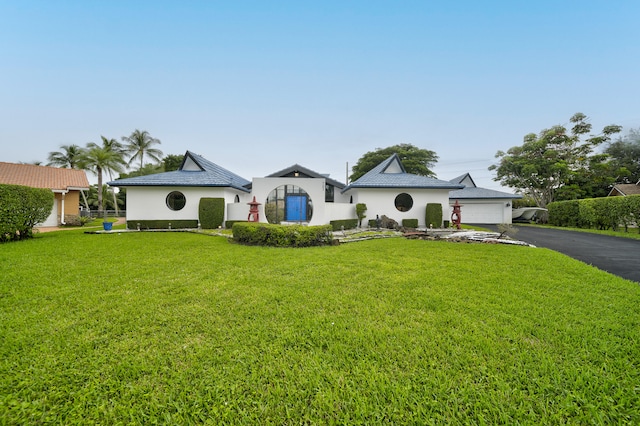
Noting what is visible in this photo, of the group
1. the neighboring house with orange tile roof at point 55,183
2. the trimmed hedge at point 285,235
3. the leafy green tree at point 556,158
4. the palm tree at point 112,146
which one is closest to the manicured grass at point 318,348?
the trimmed hedge at point 285,235

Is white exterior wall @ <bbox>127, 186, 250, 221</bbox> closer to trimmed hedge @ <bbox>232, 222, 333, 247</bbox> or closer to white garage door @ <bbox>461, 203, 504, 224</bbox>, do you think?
trimmed hedge @ <bbox>232, 222, 333, 247</bbox>

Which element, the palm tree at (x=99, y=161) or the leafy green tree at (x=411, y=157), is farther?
the leafy green tree at (x=411, y=157)

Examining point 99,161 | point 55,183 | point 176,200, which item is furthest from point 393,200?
point 99,161

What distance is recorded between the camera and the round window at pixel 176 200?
13883 millimetres

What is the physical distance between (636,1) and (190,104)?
2337cm

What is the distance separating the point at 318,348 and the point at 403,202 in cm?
1405

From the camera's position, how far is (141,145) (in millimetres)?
29000

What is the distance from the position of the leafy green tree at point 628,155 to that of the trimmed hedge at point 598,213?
14107 millimetres

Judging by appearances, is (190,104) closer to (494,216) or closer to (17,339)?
(17,339)

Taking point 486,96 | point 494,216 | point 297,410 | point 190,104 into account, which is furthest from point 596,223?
point 190,104

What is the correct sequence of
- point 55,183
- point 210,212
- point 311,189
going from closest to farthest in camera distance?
point 311,189 < point 210,212 < point 55,183

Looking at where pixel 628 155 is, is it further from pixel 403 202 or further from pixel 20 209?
pixel 20 209

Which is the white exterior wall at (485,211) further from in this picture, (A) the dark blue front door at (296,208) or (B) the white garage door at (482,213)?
(A) the dark blue front door at (296,208)

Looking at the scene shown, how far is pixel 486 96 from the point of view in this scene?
51.8ft
